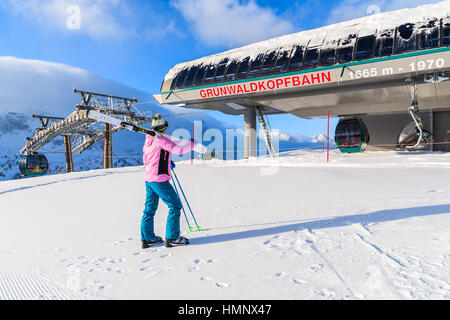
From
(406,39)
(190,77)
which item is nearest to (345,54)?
(406,39)

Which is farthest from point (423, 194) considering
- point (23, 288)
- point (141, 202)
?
point (23, 288)

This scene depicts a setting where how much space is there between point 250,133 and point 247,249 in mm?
14248

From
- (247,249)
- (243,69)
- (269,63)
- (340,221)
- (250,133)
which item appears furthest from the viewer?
(250,133)

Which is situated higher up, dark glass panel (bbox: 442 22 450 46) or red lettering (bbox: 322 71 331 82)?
dark glass panel (bbox: 442 22 450 46)

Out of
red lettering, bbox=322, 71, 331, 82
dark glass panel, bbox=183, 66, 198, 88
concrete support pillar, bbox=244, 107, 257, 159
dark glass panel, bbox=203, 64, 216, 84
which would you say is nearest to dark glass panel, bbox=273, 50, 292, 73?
red lettering, bbox=322, 71, 331, 82

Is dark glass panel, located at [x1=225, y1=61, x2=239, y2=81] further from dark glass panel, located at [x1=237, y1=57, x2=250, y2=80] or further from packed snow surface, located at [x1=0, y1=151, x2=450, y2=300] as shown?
packed snow surface, located at [x1=0, y1=151, x2=450, y2=300]

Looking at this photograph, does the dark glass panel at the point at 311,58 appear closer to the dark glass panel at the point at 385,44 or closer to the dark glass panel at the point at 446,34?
the dark glass panel at the point at 385,44

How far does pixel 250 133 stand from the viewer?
1697 cm

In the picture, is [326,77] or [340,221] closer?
[340,221]

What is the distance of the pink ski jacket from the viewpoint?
10.9 ft

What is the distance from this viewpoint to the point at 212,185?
747 cm

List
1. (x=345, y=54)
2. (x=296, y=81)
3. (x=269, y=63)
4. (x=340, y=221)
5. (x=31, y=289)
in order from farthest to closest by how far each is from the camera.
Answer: (x=269, y=63) < (x=296, y=81) < (x=345, y=54) < (x=340, y=221) < (x=31, y=289)

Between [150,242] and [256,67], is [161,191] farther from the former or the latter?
[256,67]

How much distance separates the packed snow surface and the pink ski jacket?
0.86 m
